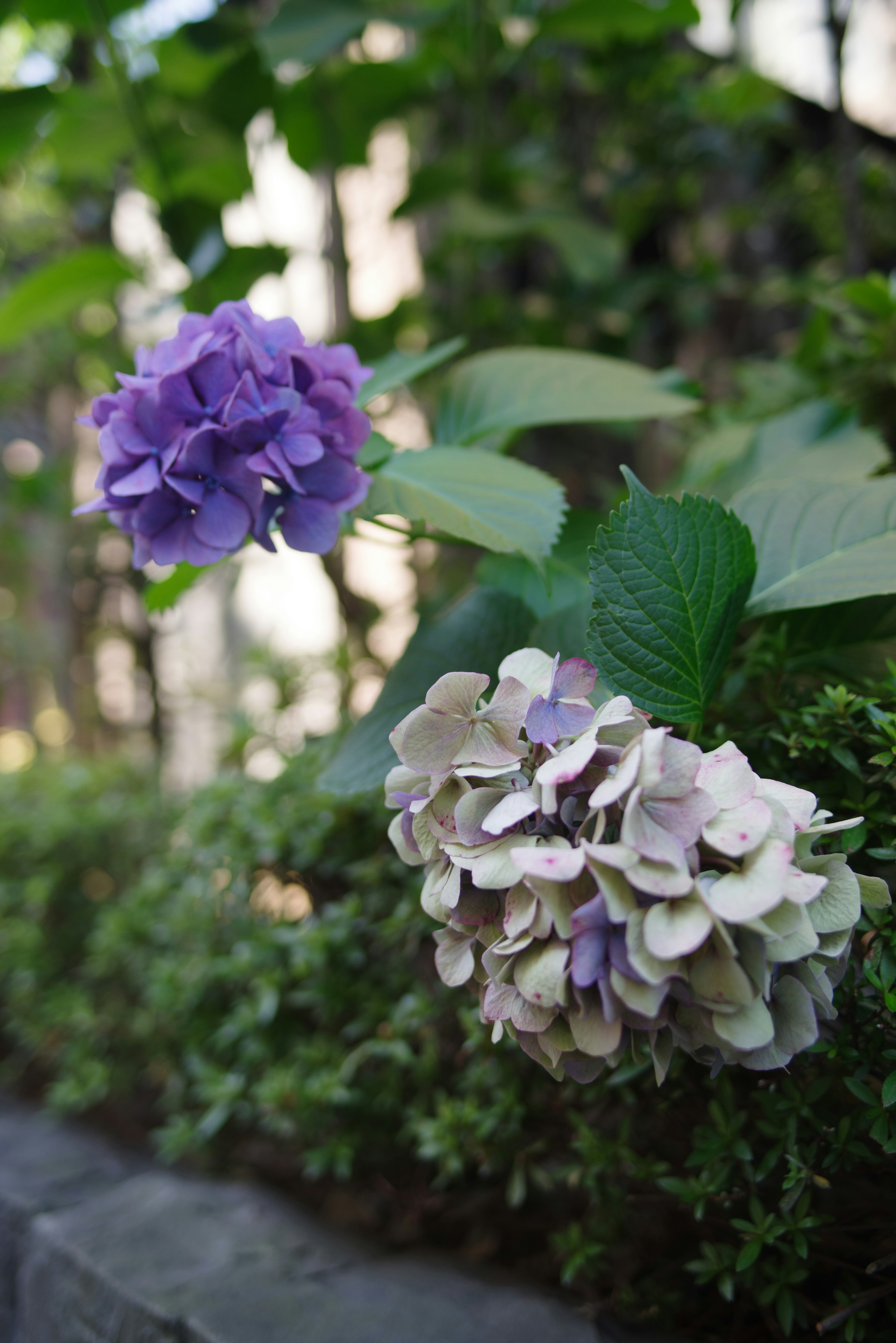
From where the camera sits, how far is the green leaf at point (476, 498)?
1.82 ft

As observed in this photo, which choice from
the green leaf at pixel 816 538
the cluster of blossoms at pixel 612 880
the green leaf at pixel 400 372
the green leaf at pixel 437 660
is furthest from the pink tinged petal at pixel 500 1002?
the green leaf at pixel 400 372

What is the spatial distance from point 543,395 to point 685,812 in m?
0.54

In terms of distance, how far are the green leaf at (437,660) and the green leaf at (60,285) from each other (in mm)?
851

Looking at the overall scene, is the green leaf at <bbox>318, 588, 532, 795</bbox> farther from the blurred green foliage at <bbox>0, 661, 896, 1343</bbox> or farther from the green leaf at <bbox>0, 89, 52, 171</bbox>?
the green leaf at <bbox>0, 89, 52, 171</bbox>

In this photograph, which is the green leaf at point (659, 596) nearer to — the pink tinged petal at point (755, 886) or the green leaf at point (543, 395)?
the pink tinged petal at point (755, 886)

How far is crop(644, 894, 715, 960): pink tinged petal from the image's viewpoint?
0.37m

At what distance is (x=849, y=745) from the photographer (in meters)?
0.59

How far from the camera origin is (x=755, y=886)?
1.24 ft

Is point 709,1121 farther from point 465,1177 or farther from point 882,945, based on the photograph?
point 465,1177

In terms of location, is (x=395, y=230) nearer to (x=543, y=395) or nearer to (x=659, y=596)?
(x=543, y=395)

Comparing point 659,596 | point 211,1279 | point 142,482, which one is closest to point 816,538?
point 659,596

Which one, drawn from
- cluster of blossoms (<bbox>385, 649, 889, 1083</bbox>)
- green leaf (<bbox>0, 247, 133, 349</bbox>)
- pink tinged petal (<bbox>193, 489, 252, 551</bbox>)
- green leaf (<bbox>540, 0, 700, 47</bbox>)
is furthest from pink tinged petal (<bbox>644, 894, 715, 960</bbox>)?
green leaf (<bbox>540, 0, 700, 47</bbox>)

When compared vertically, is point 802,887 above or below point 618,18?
below

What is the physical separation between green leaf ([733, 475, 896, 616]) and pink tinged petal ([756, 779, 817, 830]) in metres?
0.18
